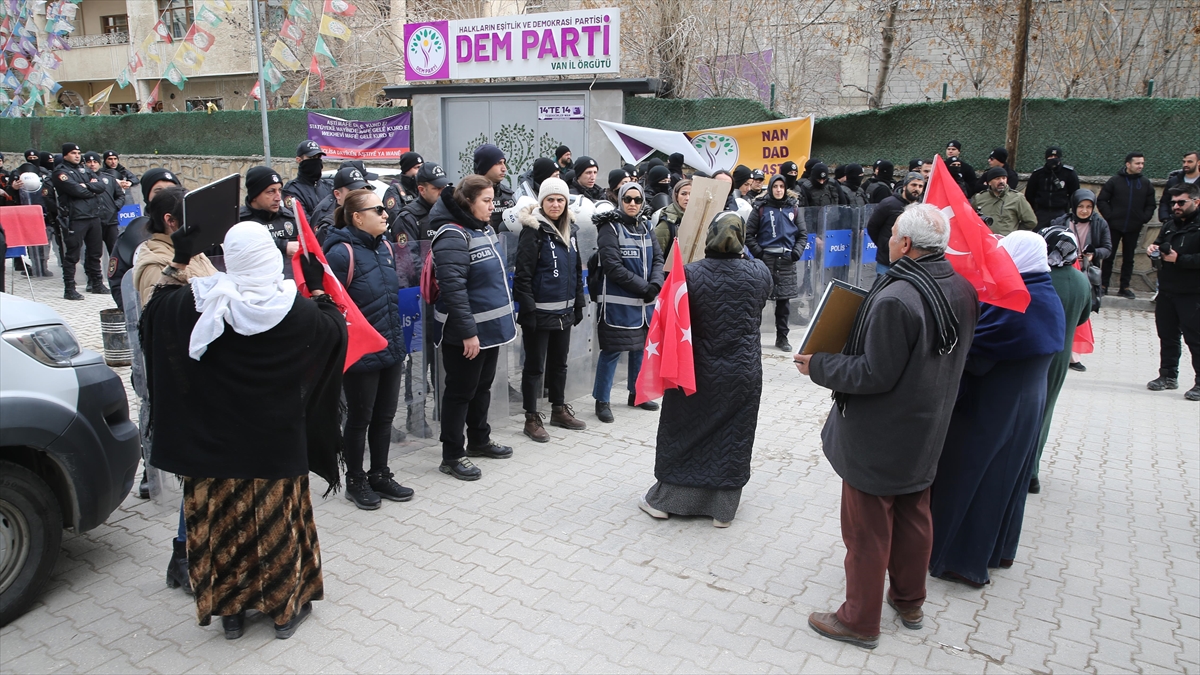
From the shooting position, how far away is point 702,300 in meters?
4.65

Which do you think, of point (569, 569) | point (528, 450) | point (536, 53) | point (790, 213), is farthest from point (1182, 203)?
point (536, 53)

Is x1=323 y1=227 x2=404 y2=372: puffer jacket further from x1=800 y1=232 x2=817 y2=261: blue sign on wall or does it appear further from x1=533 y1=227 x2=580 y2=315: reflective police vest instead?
x1=800 y1=232 x2=817 y2=261: blue sign on wall

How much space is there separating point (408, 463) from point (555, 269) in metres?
1.71

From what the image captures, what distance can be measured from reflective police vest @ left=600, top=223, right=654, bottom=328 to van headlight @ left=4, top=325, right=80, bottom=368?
146 inches

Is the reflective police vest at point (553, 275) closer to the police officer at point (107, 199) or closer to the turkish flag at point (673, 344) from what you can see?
the turkish flag at point (673, 344)

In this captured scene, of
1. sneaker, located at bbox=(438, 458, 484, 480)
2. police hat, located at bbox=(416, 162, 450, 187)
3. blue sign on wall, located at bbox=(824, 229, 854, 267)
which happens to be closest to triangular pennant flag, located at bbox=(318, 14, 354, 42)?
blue sign on wall, located at bbox=(824, 229, 854, 267)

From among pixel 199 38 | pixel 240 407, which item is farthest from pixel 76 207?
pixel 240 407

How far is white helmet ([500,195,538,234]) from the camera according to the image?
5.96 metres

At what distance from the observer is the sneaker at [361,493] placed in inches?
196

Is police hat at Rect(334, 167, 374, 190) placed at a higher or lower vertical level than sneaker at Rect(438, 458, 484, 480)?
higher

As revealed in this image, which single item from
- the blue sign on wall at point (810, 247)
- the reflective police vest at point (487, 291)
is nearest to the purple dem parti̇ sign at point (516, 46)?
the blue sign on wall at point (810, 247)

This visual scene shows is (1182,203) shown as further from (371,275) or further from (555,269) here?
(371,275)

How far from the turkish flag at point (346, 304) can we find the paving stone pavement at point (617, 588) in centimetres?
109

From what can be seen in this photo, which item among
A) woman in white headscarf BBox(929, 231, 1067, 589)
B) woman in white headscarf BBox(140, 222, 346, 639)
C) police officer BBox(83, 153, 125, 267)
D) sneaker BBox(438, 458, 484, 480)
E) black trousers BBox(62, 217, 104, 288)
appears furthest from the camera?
police officer BBox(83, 153, 125, 267)
